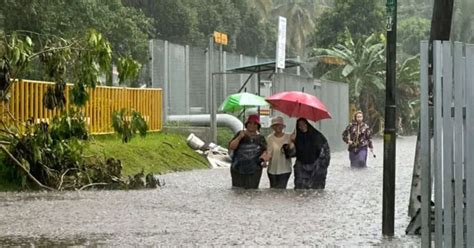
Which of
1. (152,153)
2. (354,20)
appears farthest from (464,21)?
(152,153)

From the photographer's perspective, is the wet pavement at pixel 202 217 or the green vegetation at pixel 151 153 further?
the green vegetation at pixel 151 153

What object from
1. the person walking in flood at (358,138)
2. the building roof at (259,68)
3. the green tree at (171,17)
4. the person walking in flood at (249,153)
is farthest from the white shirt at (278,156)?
the green tree at (171,17)

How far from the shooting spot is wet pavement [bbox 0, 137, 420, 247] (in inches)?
383

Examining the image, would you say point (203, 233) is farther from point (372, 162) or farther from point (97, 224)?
point (372, 162)

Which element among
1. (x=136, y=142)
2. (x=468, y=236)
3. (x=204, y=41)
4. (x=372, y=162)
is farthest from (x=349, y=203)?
(x=204, y=41)

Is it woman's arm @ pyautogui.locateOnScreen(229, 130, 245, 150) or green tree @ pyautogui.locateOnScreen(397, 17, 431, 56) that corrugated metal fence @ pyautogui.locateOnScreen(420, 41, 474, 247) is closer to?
woman's arm @ pyautogui.locateOnScreen(229, 130, 245, 150)

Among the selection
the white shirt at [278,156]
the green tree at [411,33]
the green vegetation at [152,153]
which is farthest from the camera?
the green tree at [411,33]

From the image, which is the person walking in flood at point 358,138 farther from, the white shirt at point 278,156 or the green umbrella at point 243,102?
the white shirt at point 278,156

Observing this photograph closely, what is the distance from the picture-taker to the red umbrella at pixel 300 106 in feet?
53.2

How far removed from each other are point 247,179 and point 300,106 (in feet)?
5.73

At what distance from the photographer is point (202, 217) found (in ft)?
39.3

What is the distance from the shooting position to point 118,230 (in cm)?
1049

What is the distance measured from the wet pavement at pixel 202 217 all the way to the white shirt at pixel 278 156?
0.55 m

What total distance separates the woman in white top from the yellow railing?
483 cm
